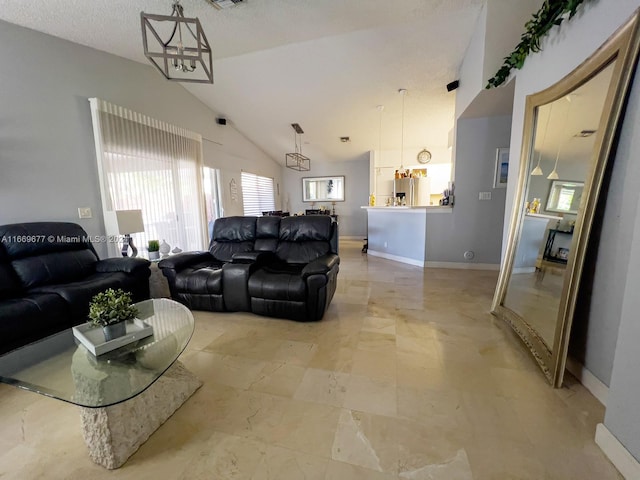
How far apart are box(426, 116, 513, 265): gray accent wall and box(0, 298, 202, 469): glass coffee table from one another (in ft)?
13.2

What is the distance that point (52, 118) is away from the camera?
8.79 feet

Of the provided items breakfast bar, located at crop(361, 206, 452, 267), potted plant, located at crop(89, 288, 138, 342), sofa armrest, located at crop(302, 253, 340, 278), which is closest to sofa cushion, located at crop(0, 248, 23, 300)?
potted plant, located at crop(89, 288, 138, 342)

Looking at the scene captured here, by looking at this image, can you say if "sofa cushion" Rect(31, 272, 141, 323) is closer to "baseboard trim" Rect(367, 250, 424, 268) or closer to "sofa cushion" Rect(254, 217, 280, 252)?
"sofa cushion" Rect(254, 217, 280, 252)

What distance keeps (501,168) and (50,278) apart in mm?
5587

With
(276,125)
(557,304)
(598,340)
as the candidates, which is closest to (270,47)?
(276,125)

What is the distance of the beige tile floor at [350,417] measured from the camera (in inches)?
43.9

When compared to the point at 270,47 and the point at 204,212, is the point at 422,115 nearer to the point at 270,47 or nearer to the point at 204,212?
the point at 270,47

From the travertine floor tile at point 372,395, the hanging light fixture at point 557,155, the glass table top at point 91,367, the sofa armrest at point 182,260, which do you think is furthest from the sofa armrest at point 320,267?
the hanging light fixture at point 557,155

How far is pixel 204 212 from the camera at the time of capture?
15.5 ft

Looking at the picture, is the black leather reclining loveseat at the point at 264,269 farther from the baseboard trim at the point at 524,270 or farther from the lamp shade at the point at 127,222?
the baseboard trim at the point at 524,270

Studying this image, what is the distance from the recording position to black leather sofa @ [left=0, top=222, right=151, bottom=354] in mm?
1817

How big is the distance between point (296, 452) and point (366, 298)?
1.99 m

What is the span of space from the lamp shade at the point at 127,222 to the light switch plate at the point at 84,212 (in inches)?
14.3

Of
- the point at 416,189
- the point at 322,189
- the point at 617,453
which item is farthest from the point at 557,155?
the point at 322,189
